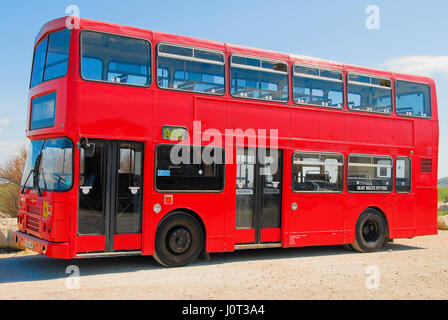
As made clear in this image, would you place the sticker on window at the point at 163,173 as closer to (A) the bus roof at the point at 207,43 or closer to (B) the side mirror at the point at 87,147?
(B) the side mirror at the point at 87,147

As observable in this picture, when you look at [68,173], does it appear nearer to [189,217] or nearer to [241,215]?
[189,217]

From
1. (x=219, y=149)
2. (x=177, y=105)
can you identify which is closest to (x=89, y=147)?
(x=177, y=105)

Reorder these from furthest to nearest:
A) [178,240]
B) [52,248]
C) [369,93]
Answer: [369,93] → [178,240] → [52,248]

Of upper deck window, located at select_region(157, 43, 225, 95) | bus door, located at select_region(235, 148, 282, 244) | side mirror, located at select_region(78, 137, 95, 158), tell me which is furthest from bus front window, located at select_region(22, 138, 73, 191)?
bus door, located at select_region(235, 148, 282, 244)

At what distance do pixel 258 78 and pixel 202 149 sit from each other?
85.4 inches

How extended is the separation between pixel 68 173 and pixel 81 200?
1.76ft

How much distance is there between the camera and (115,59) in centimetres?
947

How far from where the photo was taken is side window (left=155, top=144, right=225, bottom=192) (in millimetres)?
9875

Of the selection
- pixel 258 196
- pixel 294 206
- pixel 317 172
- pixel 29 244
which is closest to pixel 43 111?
pixel 29 244

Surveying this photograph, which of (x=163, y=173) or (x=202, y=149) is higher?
(x=202, y=149)

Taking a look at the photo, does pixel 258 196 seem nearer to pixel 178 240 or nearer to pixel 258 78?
pixel 178 240

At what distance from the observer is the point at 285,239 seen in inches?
453

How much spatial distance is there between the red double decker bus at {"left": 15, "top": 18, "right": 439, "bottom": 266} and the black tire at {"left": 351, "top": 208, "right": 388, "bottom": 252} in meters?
0.05
